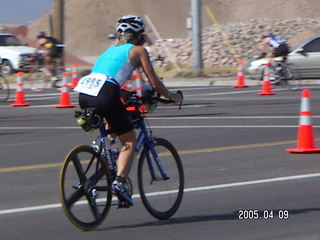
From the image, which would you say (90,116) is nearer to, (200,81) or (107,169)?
(107,169)

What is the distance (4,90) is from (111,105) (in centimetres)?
1568

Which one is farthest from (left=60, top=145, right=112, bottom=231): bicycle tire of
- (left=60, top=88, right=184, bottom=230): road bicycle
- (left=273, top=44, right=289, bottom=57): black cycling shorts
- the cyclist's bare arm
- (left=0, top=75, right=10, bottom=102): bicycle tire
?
(left=273, top=44, right=289, bottom=57): black cycling shorts

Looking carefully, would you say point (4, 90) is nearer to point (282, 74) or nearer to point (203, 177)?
point (282, 74)

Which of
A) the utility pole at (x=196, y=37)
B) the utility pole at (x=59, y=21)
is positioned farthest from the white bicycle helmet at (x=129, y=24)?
the utility pole at (x=59, y=21)

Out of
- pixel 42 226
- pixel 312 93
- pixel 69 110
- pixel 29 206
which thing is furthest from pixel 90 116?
pixel 312 93

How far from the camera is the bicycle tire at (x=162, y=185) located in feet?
27.1

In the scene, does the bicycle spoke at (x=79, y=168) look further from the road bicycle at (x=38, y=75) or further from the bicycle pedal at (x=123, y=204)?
the road bicycle at (x=38, y=75)

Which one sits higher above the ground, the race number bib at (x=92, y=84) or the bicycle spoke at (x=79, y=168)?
the race number bib at (x=92, y=84)

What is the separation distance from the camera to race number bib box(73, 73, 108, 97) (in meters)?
7.83

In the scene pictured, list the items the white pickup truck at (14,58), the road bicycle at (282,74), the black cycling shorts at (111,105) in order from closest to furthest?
the black cycling shorts at (111,105), the road bicycle at (282,74), the white pickup truck at (14,58)

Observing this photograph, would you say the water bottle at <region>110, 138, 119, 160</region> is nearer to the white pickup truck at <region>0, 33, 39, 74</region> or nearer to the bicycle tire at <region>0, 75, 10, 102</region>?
the bicycle tire at <region>0, 75, 10, 102</region>

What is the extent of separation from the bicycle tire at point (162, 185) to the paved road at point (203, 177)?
0.13 meters

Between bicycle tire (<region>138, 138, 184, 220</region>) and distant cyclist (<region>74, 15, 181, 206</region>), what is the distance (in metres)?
0.30

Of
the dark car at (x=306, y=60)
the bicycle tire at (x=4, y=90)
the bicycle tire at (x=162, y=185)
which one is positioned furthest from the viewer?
the dark car at (x=306, y=60)
